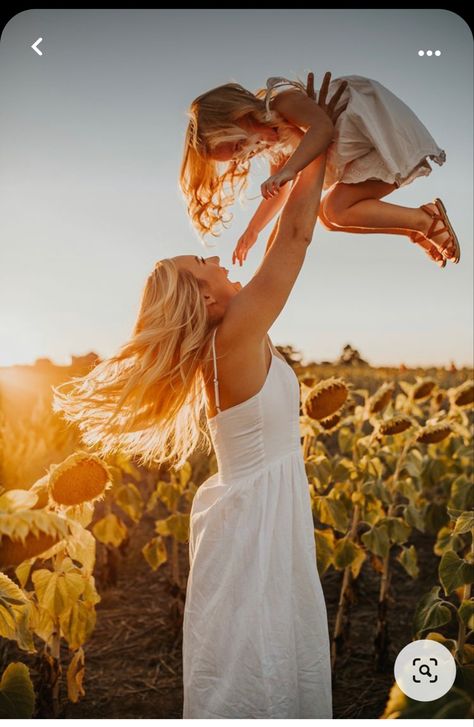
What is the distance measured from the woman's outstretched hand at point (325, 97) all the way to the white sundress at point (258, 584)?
0.66 metres

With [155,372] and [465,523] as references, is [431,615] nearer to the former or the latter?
[465,523]

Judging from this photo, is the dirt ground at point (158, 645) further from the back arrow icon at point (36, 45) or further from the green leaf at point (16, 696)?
the back arrow icon at point (36, 45)

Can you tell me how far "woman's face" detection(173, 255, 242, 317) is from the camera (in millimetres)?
1731

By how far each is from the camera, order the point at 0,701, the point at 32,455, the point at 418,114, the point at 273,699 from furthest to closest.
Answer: the point at 32,455 < the point at 418,114 < the point at 273,699 < the point at 0,701

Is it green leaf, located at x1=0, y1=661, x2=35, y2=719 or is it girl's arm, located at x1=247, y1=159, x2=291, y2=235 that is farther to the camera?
girl's arm, located at x1=247, y1=159, x2=291, y2=235

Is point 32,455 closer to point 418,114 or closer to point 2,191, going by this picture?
point 2,191

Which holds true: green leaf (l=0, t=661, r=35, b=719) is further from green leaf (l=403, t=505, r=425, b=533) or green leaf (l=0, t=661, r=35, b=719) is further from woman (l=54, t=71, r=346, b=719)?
green leaf (l=403, t=505, r=425, b=533)

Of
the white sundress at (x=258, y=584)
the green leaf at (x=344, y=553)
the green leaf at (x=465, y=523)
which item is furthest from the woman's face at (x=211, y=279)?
the green leaf at (x=344, y=553)

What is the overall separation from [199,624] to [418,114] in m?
1.42

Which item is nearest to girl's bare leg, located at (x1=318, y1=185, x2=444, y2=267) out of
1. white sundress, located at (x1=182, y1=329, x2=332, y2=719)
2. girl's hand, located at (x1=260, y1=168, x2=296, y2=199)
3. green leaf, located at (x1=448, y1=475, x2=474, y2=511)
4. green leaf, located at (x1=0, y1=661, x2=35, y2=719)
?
girl's hand, located at (x1=260, y1=168, x2=296, y2=199)

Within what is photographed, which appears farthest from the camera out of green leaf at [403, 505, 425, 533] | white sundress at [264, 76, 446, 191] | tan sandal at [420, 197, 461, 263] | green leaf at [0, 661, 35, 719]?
green leaf at [403, 505, 425, 533]

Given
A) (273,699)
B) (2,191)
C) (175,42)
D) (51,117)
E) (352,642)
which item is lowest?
(352,642)

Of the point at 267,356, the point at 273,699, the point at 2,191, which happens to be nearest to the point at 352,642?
Result: the point at 273,699

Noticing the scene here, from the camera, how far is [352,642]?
2.92 m
